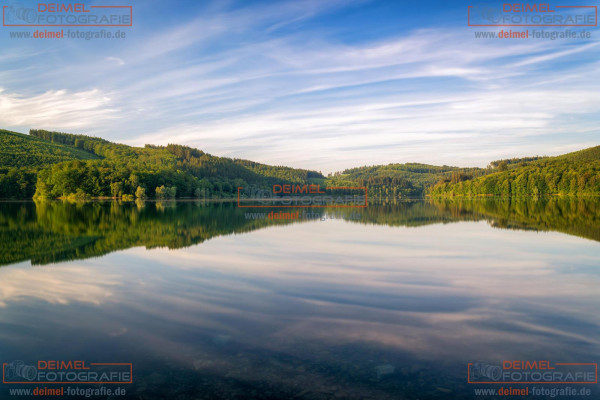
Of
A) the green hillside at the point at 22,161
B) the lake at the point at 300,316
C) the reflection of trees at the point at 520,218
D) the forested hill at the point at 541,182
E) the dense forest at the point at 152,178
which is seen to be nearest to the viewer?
the lake at the point at 300,316

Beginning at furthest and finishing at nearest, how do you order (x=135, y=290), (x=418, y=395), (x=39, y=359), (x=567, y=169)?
(x=567, y=169) < (x=135, y=290) < (x=39, y=359) < (x=418, y=395)

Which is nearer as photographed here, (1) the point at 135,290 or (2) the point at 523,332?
(2) the point at 523,332

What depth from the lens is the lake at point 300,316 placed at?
5.82 meters

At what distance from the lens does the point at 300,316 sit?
834 cm

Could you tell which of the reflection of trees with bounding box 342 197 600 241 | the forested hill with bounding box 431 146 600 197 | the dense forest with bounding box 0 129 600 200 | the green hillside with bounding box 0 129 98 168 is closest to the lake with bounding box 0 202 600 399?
the reflection of trees with bounding box 342 197 600 241

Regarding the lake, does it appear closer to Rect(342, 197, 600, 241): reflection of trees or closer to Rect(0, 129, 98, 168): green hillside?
Rect(342, 197, 600, 241): reflection of trees

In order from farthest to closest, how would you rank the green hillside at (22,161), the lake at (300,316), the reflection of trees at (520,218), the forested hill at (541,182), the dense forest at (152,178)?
the forested hill at (541,182), the green hillside at (22,161), the dense forest at (152,178), the reflection of trees at (520,218), the lake at (300,316)

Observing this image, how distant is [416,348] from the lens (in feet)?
22.1

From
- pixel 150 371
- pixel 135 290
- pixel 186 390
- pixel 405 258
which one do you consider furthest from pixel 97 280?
pixel 405 258

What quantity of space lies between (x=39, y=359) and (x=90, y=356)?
84cm

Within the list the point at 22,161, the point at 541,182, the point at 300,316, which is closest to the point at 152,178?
the point at 22,161

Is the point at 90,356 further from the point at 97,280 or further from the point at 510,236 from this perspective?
the point at 510,236

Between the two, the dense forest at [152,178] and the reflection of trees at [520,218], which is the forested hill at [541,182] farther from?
the reflection of trees at [520,218]

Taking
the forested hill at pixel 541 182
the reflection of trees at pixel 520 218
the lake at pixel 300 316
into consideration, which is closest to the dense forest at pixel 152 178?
the forested hill at pixel 541 182
